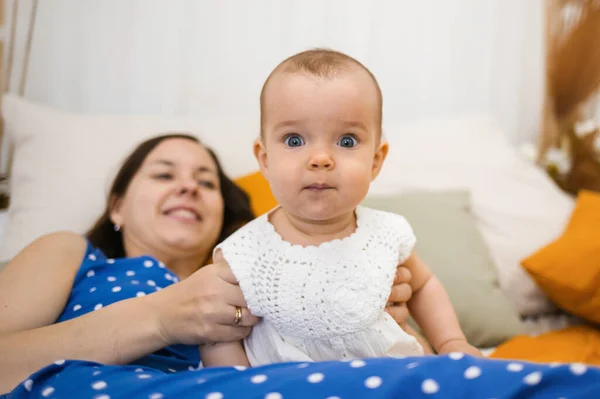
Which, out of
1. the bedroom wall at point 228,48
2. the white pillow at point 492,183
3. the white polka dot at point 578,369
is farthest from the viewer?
the bedroom wall at point 228,48

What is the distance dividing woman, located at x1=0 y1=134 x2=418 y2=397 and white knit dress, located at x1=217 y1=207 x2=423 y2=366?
0.16 feet

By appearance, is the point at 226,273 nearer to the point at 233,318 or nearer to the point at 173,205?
the point at 233,318

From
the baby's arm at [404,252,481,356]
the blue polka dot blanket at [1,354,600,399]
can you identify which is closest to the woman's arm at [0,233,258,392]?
the blue polka dot blanket at [1,354,600,399]

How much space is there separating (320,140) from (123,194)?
782mm

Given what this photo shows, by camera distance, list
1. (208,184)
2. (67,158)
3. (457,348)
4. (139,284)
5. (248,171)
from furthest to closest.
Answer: (248,171), (67,158), (208,184), (139,284), (457,348)

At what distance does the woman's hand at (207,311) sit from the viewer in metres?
0.86

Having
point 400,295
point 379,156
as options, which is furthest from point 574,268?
point 379,156

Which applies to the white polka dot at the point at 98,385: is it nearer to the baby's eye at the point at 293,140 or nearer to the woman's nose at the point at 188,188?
the baby's eye at the point at 293,140

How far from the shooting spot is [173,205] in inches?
49.4

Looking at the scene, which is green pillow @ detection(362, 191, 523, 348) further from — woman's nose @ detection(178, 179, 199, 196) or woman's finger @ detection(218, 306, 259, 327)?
woman's finger @ detection(218, 306, 259, 327)

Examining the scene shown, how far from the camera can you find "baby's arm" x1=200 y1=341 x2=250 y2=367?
0.89 meters

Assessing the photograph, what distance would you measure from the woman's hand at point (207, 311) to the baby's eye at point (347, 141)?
280 millimetres

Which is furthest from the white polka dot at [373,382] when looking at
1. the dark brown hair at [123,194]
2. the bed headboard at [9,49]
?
the bed headboard at [9,49]

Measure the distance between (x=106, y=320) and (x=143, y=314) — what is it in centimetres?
6
